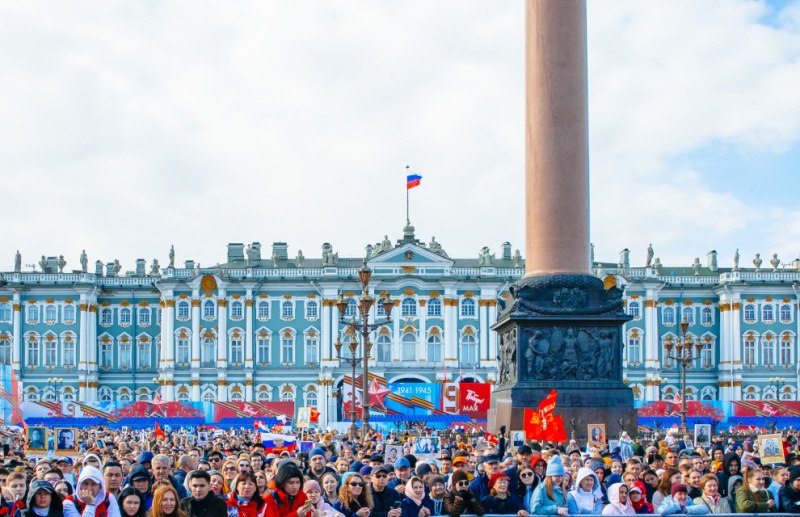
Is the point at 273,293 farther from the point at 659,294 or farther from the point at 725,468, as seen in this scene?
the point at 725,468

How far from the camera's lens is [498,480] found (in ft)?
35.7

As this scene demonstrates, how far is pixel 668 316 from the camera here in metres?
82.1

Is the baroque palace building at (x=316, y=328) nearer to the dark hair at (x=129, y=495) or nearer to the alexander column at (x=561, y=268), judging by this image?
the alexander column at (x=561, y=268)

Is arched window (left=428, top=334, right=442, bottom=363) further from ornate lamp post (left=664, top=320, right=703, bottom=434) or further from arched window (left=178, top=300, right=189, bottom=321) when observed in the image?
ornate lamp post (left=664, top=320, right=703, bottom=434)

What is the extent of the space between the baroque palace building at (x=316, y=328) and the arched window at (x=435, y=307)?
0.06 m

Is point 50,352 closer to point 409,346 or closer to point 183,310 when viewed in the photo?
point 183,310

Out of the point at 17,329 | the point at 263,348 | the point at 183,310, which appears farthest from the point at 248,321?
the point at 17,329

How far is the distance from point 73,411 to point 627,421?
162ft

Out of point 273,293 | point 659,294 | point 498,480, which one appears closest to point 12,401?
point 498,480

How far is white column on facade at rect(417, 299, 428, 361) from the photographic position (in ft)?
260

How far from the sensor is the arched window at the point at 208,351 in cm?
7938

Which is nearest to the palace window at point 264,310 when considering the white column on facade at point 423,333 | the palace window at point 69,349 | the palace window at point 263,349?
the palace window at point 263,349

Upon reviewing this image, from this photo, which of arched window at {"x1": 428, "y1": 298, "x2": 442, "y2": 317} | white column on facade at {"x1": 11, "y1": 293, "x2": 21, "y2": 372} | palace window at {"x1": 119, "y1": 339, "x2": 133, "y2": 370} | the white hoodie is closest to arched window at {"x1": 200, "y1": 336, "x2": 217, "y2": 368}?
palace window at {"x1": 119, "y1": 339, "x2": 133, "y2": 370}

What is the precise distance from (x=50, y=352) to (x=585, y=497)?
242 feet
